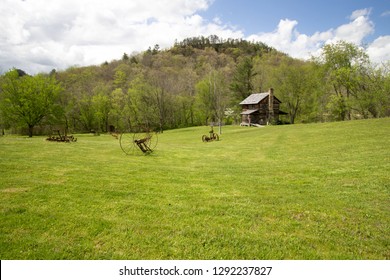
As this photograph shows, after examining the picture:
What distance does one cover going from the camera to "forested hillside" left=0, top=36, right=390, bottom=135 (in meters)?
43.0

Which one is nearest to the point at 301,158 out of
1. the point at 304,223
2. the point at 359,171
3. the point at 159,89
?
the point at 359,171

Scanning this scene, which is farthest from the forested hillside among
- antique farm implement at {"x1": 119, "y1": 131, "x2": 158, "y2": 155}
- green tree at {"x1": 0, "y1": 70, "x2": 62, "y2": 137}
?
antique farm implement at {"x1": 119, "y1": 131, "x2": 158, "y2": 155}

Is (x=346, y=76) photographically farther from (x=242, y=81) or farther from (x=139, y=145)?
(x=139, y=145)

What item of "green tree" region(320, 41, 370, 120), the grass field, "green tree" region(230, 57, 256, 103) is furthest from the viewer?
"green tree" region(230, 57, 256, 103)

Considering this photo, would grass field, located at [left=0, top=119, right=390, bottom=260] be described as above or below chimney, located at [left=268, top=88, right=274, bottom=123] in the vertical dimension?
below

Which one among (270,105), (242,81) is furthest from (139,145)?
(242,81)

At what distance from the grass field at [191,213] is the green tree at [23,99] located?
41.2m

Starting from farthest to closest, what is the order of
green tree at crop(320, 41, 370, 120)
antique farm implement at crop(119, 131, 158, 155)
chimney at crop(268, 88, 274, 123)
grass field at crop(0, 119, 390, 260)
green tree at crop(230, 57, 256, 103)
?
green tree at crop(230, 57, 256, 103) < chimney at crop(268, 88, 274, 123) < green tree at crop(320, 41, 370, 120) < antique farm implement at crop(119, 131, 158, 155) < grass field at crop(0, 119, 390, 260)

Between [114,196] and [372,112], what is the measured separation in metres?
49.3

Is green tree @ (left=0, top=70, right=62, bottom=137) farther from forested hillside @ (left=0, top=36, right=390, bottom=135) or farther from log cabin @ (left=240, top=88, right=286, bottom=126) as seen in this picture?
log cabin @ (left=240, top=88, right=286, bottom=126)

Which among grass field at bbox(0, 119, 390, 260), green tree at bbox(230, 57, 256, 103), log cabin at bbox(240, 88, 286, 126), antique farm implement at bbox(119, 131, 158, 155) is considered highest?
green tree at bbox(230, 57, 256, 103)

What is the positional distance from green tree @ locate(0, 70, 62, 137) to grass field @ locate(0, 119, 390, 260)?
41166 mm

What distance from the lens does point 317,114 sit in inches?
2119
